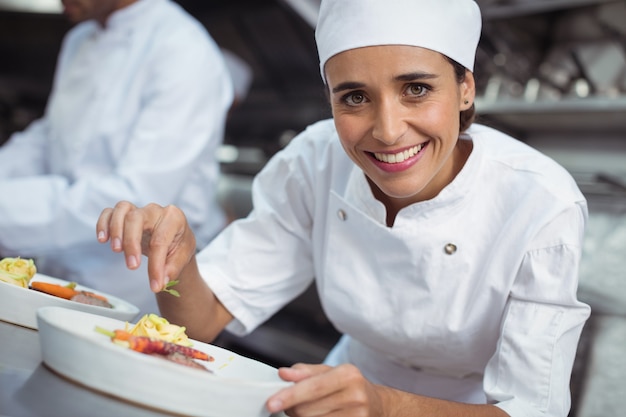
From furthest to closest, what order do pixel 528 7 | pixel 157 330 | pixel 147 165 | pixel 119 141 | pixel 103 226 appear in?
pixel 528 7
pixel 119 141
pixel 147 165
pixel 103 226
pixel 157 330

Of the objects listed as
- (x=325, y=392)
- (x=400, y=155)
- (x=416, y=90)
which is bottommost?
(x=325, y=392)

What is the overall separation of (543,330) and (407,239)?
283 millimetres

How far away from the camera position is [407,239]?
113 centimetres

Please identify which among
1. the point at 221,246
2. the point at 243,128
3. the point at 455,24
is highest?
the point at 455,24

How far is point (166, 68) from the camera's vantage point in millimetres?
1960

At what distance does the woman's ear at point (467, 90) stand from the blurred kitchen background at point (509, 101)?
0.33 metres

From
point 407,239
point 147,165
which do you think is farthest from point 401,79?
point 147,165

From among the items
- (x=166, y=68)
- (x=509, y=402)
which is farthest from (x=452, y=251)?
(x=166, y=68)

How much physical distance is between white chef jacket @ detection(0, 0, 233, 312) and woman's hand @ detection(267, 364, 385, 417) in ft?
3.35

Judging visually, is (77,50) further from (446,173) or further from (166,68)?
(446,173)

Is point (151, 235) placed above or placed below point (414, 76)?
below

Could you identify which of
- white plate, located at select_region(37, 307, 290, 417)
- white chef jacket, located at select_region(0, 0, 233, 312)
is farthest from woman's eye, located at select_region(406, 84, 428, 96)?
white chef jacket, located at select_region(0, 0, 233, 312)

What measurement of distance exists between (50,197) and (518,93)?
6.52ft

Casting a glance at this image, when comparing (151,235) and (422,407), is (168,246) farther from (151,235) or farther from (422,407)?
(422,407)
